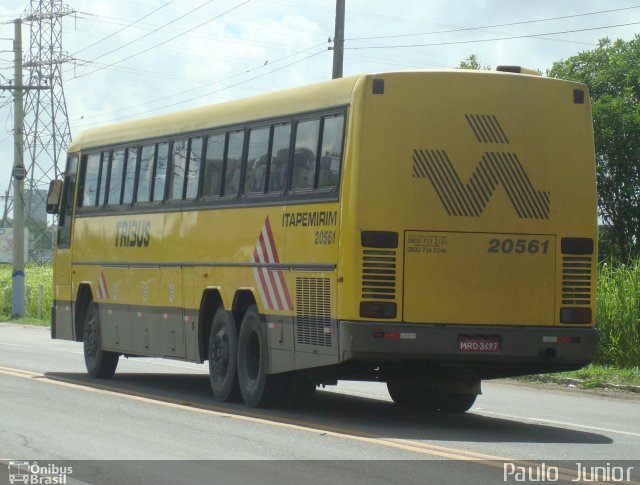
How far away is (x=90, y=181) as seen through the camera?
2088 centimetres

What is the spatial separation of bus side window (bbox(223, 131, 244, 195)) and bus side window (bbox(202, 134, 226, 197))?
A: 16 centimetres

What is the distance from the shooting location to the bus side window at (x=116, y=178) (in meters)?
19.9

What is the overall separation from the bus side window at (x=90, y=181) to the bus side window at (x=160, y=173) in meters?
2.14

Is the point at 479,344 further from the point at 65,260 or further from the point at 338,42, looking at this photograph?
the point at 338,42

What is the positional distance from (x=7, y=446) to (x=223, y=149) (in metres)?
5.83

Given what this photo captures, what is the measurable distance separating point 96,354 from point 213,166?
4.31 meters

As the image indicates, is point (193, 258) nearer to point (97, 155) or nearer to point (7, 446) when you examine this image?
point (97, 155)

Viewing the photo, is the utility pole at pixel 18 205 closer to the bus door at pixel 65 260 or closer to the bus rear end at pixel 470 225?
the bus door at pixel 65 260

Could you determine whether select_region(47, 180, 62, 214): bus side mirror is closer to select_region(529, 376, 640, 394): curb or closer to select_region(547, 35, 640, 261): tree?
select_region(529, 376, 640, 394): curb

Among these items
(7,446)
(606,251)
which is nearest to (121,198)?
(7,446)

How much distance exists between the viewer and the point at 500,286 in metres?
14.0

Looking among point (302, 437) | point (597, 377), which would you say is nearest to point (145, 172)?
point (597, 377)

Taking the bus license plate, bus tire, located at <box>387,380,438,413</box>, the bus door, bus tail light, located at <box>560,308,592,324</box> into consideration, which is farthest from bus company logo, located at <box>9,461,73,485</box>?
the bus door

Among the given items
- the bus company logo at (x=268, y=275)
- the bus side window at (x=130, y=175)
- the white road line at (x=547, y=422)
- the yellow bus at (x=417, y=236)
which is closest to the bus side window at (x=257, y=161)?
the yellow bus at (x=417, y=236)
